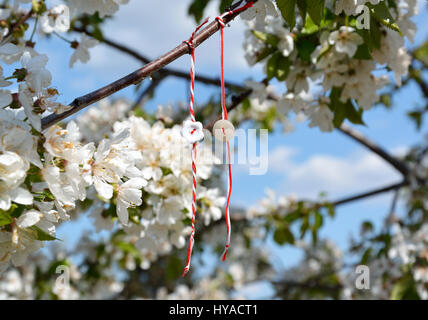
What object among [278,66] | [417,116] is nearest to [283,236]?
[278,66]

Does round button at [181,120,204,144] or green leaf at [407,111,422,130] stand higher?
green leaf at [407,111,422,130]

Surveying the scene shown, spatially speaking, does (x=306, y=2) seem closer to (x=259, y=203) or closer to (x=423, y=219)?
(x=259, y=203)

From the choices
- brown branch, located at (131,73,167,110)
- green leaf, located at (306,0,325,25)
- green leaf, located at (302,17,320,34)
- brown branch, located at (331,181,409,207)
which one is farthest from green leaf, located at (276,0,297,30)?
brown branch, located at (331,181,409,207)

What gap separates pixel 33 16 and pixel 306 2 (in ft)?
3.62

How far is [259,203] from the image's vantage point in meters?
3.82

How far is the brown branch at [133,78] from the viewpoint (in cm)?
97

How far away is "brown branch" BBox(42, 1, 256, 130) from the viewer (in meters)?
0.97

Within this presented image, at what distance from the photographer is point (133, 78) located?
1027 mm

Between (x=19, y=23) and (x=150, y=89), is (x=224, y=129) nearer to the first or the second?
(x=19, y=23)

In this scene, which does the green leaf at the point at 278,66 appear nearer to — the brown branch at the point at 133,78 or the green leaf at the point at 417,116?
the brown branch at the point at 133,78

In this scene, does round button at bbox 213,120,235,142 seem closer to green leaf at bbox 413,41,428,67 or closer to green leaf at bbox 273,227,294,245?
green leaf at bbox 273,227,294,245

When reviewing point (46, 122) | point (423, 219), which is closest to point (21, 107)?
point (46, 122)

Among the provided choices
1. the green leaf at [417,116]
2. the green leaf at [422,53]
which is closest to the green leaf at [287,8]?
the green leaf at [422,53]

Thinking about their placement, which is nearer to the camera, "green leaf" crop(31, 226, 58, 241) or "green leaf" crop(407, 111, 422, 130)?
"green leaf" crop(31, 226, 58, 241)
